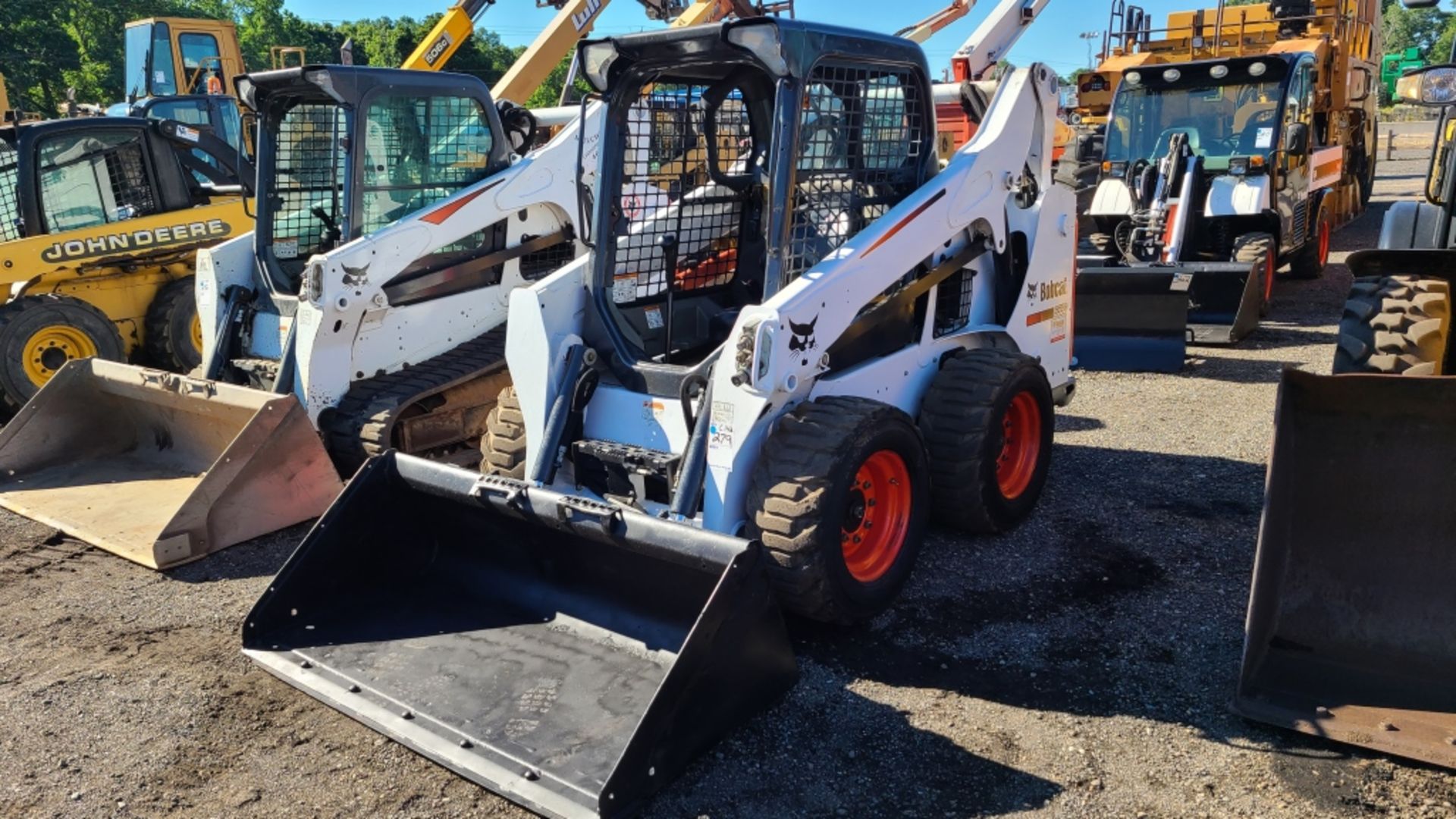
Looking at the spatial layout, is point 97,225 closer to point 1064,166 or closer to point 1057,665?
point 1064,166

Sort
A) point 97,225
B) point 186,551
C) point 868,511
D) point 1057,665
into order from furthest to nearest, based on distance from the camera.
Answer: point 97,225
point 186,551
point 868,511
point 1057,665

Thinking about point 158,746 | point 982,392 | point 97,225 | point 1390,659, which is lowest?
point 158,746

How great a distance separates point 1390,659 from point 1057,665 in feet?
3.33

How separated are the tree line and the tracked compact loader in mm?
29880

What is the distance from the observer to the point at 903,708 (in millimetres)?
3715

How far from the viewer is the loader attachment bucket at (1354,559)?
3.34m

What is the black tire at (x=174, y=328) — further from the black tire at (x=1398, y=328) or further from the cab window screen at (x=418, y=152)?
the black tire at (x=1398, y=328)

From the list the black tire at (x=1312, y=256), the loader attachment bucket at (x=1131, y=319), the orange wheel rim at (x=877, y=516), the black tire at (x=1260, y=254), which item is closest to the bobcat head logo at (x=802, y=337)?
the orange wheel rim at (x=877, y=516)

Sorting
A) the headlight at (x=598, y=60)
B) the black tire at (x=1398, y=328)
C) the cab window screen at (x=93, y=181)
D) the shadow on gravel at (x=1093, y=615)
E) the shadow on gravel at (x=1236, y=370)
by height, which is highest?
the headlight at (x=598, y=60)

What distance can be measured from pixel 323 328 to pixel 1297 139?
327 inches

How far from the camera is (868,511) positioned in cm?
427

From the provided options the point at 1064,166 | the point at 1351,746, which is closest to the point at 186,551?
the point at 1351,746

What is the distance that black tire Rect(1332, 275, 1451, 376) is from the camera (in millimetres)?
4555

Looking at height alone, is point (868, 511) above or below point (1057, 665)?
above
